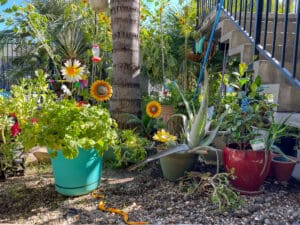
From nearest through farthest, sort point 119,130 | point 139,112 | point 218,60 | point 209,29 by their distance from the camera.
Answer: point 119,130 → point 139,112 → point 209,29 → point 218,60

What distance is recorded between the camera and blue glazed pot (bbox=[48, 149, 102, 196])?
5.29ft

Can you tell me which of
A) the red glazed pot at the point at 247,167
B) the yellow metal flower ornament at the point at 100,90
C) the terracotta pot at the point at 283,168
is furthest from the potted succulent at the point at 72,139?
the terracotta pot at the point at 283,168

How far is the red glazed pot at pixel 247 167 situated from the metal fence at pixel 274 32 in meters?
0.46

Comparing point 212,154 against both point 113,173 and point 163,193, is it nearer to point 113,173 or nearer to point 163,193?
point 163,193

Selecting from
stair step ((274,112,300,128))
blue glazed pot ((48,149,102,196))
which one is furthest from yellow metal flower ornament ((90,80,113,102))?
stair step ((274,112,300,128))

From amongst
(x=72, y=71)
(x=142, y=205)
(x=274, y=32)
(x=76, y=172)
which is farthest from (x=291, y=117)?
(x=72, y=71)

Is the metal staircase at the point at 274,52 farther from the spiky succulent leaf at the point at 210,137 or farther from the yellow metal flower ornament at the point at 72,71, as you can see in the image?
the yellow metal flower ornament at the point at 72,71

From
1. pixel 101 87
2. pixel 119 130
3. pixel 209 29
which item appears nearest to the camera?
pixel 101 87

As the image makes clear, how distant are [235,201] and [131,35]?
1.56 meters

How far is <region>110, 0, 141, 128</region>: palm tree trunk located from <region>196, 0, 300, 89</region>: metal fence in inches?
37.1

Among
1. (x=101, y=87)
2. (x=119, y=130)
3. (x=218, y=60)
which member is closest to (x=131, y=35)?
(x=101, y=87)

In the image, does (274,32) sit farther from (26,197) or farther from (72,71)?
(26,197)

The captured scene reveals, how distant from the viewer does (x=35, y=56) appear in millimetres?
5715

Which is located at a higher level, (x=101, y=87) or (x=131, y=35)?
(x=131, y=35)
